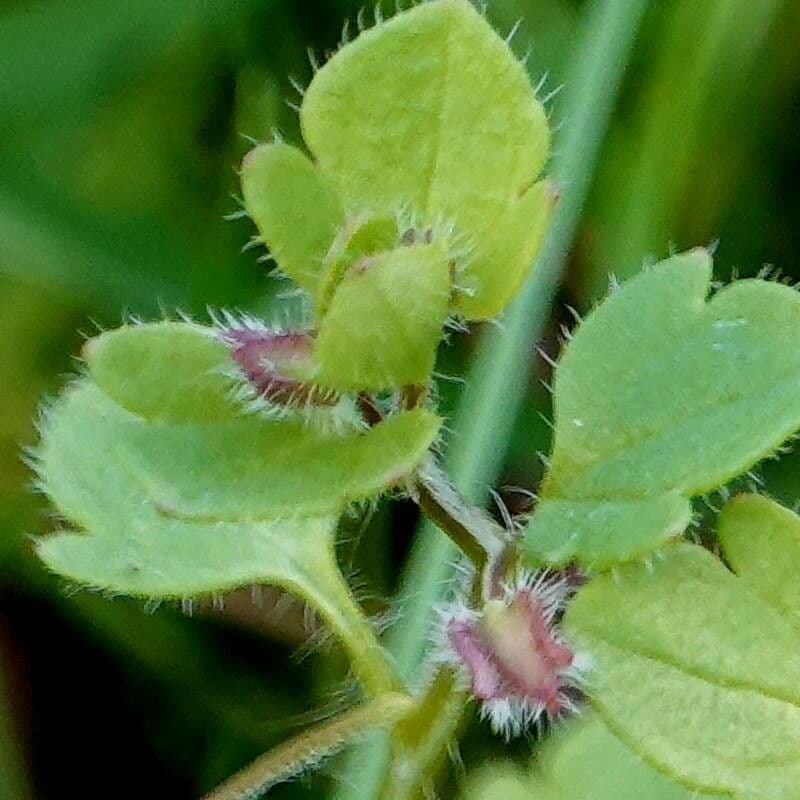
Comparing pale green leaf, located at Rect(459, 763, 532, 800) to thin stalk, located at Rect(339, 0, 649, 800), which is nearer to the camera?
pale green leaf, located at Rect(459, 763, 532, 800)

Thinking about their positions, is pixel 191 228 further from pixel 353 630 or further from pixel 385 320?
pixel 385 320

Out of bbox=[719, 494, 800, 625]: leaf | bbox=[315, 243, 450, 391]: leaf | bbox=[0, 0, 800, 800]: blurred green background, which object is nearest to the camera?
bbox=[315, 243, 450, 391]: leaf

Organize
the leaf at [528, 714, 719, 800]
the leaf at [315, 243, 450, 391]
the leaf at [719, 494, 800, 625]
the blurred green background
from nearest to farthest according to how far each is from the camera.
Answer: the leaf at [315, 243, 450, 391], the leaf at [719, 494, 800, 625], the leaf at [528, 714, 719, 800], the blurred green background

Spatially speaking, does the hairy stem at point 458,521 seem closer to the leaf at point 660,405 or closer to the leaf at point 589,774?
the leaf at point 660,405

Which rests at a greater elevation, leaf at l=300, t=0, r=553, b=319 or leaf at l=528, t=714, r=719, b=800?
leaf at l=300, t=0, r=553, b=319

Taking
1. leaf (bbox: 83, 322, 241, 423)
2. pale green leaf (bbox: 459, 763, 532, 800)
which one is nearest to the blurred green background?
pale green leaf (bbox: 459, 763, 532, 800)

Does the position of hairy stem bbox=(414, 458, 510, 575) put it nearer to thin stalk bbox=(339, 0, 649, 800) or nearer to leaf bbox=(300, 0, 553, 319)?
leaf bbox=(300, 0, 553, 319)
